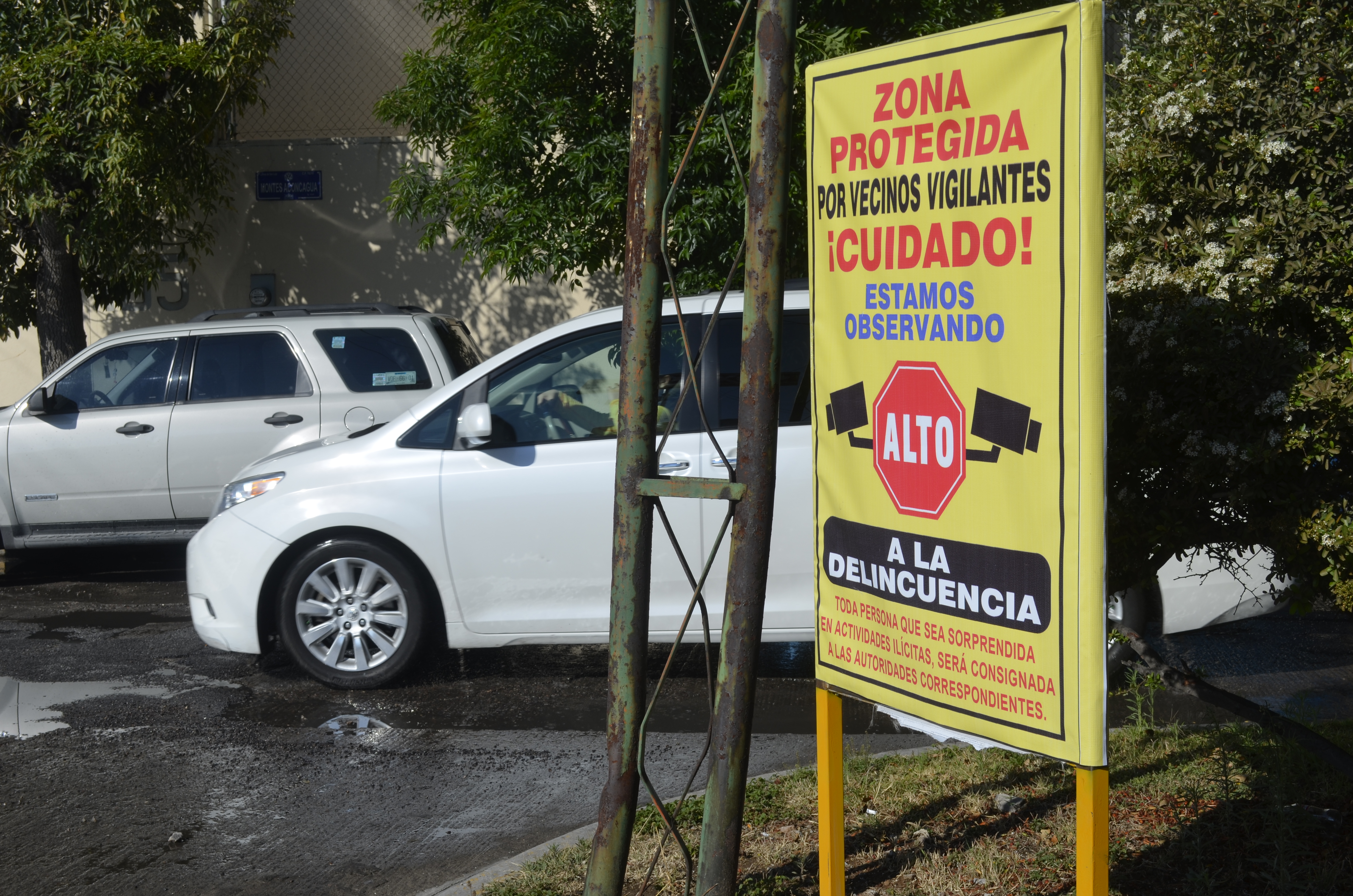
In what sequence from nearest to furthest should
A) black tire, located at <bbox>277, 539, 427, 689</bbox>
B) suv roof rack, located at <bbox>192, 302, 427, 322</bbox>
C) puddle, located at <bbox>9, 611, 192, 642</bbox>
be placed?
black tire, located at <bbox>277, 539, 427, 689</bbox>, puddle, located at <bbox>9, 611, 192, 642</bbox>, suv roof rack, located at <bbox>192, 302, 427, 322</bbox>

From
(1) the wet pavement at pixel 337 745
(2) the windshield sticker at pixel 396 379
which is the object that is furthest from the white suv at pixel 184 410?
(1) the wet pavement at pixel 337 745

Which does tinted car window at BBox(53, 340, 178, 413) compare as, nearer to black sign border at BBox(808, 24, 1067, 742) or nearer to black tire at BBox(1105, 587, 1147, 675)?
black tire at BBox(1105, 587, 1147, 675)

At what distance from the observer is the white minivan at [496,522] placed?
5832mm

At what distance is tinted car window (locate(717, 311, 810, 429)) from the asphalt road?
4.67ft

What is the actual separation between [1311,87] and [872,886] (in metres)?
2.64

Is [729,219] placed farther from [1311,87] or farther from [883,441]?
[883,441]

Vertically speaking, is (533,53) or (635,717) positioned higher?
(533,53)

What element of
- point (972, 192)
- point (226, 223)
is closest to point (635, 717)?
point (972, 192)

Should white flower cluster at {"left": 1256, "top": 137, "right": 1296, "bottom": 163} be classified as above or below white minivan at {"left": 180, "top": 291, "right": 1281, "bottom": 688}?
above

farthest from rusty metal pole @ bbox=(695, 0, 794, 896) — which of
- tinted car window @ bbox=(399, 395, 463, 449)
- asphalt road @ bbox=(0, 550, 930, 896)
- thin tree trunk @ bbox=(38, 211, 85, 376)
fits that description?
thin tree trunk @ bbox=(38, 211, 85, 376)

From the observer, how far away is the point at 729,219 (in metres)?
8.33

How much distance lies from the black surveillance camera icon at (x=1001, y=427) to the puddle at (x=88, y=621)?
6367mm

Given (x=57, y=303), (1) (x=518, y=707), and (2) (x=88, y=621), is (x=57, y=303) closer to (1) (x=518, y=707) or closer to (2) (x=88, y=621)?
(2) (x=88, y=621)

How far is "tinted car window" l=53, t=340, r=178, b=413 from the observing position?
9.09 metres
